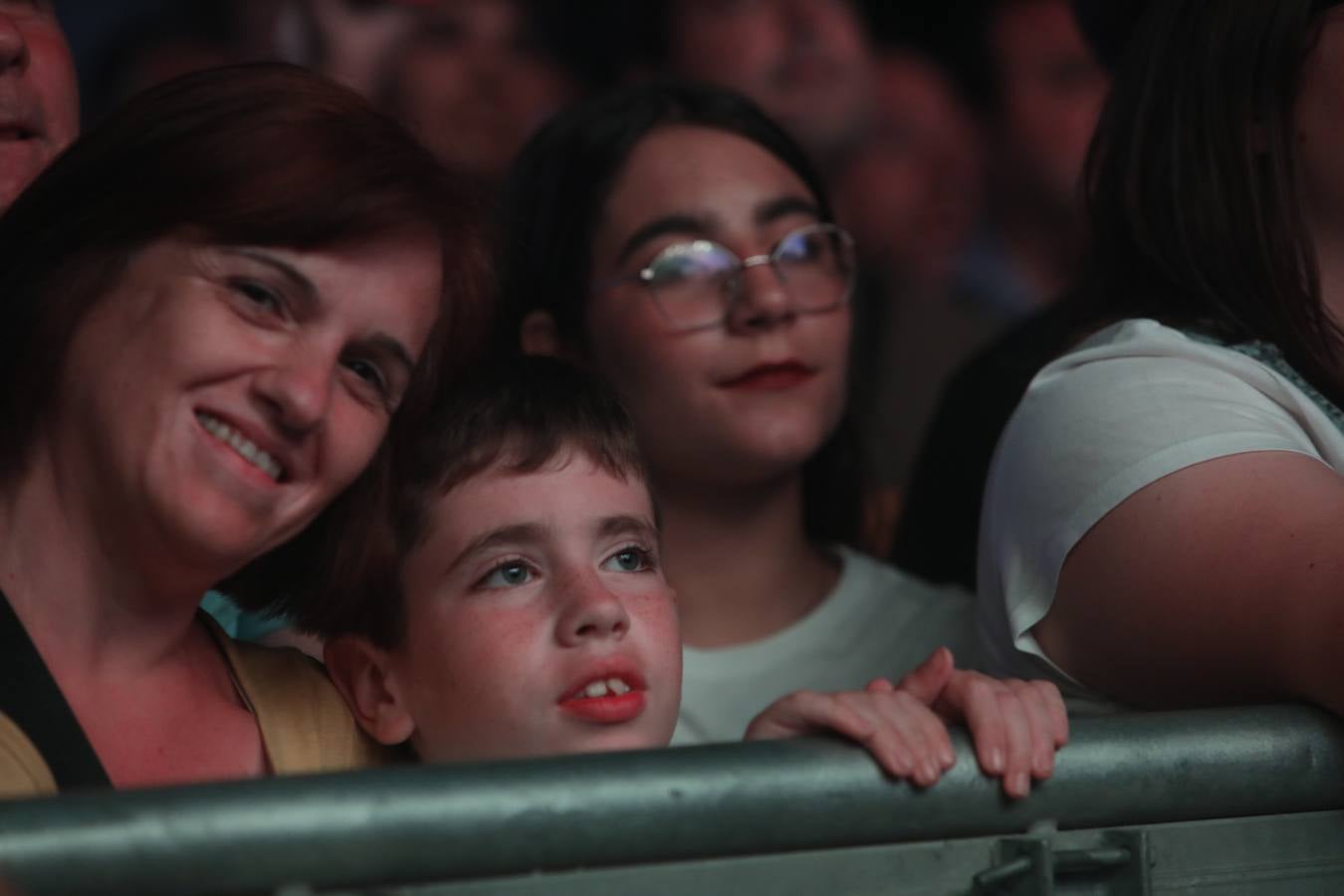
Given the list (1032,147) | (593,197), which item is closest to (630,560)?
(593,197)

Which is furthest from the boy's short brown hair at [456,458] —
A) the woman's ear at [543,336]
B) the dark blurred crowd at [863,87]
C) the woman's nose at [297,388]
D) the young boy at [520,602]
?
the dark blurred crowd at [863,87]

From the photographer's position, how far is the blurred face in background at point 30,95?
174cm

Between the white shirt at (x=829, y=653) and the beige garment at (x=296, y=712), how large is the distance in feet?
1.88

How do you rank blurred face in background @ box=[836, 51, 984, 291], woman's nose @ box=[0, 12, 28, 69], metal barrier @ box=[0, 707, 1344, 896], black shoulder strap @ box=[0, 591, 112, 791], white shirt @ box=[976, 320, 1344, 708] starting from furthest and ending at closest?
blurred face in background @ box=[836, 51, 984, 291] < woman's nose @ box=[0, 12, 28, 69] < white shirt @ box=[976, 320, 1344, 708] < black shoulder strap @ box=[0, 591, 112, 791] < metal barrier @ box=[0, 707, 1344, 896]

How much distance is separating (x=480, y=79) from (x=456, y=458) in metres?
2.70

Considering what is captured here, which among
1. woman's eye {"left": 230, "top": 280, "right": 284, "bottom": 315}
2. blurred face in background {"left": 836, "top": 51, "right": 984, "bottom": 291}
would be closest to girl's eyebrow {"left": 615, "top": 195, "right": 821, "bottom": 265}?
woman's eye {"left": 230, "top": 280, "right": 284, "bottom": 315}

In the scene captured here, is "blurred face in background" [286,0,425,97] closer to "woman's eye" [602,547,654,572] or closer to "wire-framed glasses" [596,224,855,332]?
"wire-framed glasses" [596,224,855,332]

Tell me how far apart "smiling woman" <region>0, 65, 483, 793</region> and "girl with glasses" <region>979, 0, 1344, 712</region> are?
2.14 feet

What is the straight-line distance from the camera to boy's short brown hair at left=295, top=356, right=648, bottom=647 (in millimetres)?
1669

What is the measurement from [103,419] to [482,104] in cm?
287

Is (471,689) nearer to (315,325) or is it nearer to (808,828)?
(315,325)

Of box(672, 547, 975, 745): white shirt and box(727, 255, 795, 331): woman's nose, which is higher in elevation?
box(727, 255, 795, 331): woman's nose

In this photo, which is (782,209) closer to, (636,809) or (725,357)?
(725,357)

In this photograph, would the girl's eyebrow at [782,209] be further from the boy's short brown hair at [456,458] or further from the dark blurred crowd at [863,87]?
the dark blurred crowd at [863,87]
